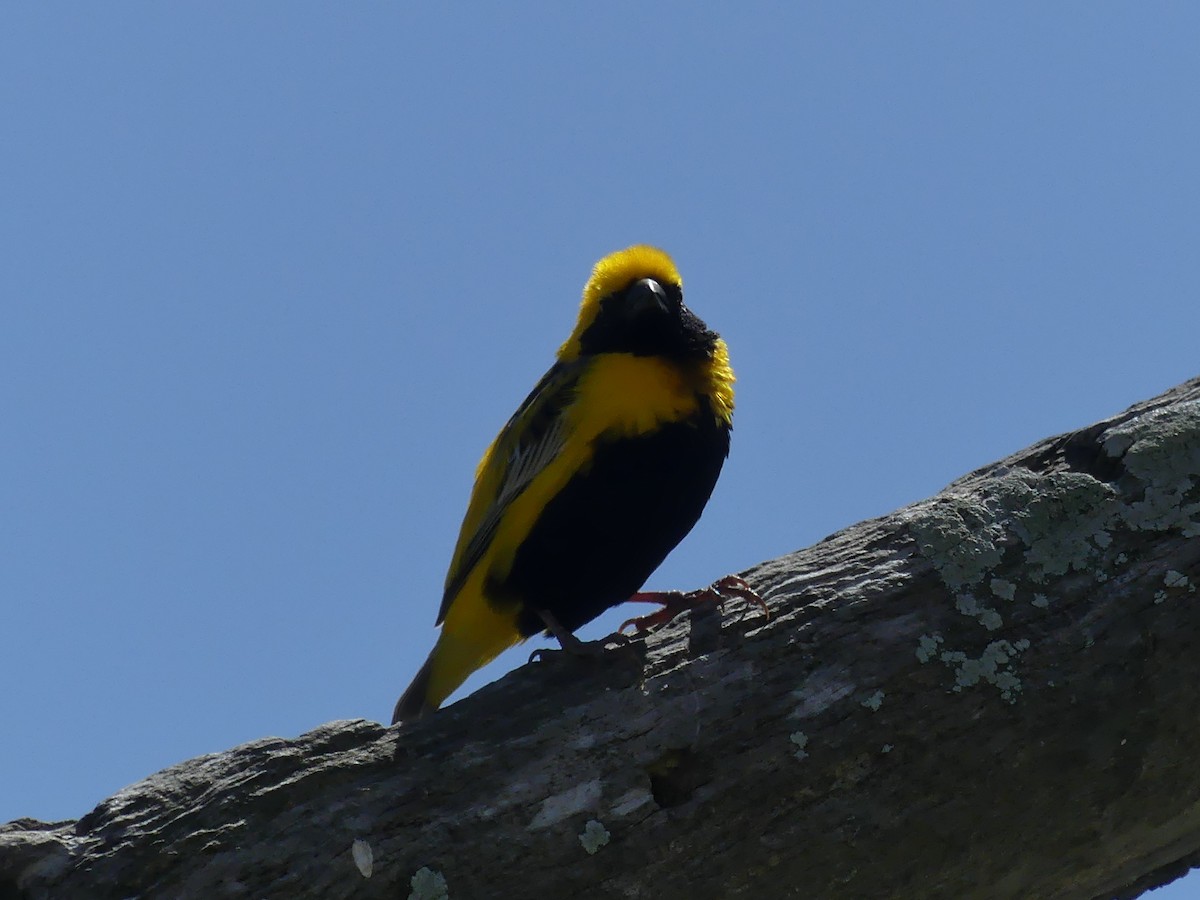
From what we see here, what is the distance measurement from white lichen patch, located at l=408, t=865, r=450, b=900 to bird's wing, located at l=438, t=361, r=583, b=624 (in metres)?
1.76

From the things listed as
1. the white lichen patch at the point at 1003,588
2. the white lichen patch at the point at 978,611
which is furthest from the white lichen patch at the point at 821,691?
the white lichen patch at the point at 1003,588

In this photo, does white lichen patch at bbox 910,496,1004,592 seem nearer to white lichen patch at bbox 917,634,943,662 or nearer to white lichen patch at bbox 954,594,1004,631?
white lichen patch at bbox 954,594,1004,631

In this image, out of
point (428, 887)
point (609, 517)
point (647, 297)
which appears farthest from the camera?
point (647, 297)

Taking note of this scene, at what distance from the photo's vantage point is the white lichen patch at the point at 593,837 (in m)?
3.25

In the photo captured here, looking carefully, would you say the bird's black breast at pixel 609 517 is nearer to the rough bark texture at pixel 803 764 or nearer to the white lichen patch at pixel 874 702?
the rough bark texture at pixel 803 764

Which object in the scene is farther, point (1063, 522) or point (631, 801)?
point (1063, 522)

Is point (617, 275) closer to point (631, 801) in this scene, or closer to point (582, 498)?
point (582, 498)

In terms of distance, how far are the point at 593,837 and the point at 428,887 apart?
0.44 meters

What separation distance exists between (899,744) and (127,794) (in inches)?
82.0

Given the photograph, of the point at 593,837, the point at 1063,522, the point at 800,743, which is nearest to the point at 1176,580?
the point at 1063,522

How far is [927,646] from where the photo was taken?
3.54 m

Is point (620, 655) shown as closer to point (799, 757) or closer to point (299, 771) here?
point (799, 757)

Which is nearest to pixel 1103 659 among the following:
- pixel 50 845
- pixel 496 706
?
pixel 496 706

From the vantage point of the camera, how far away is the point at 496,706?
3.62m
